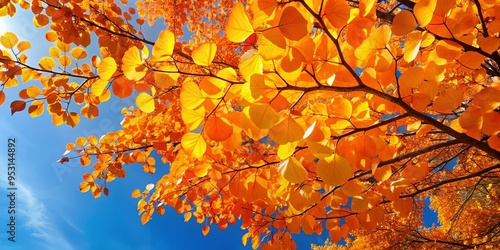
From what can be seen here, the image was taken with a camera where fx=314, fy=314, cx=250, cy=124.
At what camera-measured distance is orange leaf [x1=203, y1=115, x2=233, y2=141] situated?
0.93 meters

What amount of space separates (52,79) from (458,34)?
77.8 inches

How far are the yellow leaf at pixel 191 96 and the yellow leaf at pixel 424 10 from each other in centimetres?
67

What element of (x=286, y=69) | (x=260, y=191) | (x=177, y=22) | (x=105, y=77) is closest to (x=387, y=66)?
(x=286, y=69)

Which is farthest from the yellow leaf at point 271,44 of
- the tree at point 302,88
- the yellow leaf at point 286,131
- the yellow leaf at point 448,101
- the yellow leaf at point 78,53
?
the yellow leaf at point 78,53

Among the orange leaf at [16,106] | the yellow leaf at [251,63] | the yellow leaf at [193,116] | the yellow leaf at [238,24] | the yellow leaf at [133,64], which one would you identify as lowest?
the yellow leaf at [193,116]

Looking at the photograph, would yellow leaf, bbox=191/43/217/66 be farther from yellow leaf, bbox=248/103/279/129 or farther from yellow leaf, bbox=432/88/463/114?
yellow leaf, bbox=432/88/463/114

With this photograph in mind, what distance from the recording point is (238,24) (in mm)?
773

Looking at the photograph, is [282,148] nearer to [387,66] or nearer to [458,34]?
[387,66]

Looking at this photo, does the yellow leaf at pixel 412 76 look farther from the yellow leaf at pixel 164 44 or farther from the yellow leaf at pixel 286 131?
the yellow leaf at pixel 164 44

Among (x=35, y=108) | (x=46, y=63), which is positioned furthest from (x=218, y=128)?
(x=35, y=108)

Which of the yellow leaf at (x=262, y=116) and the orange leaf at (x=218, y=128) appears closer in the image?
the yellow leaf at (x=262, y=116)

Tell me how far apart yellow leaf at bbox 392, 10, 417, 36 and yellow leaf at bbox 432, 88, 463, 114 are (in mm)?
326

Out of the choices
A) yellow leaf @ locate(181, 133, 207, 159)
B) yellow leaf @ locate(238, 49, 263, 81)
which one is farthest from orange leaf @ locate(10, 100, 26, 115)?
yellow leaf @ locate(238, 49, 263, 81)

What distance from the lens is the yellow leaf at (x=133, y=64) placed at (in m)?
0.91
